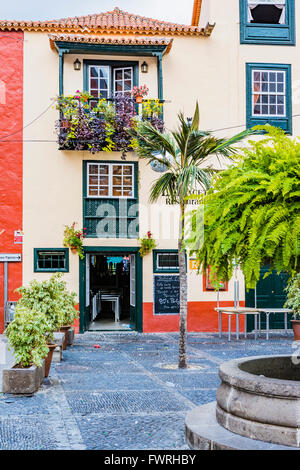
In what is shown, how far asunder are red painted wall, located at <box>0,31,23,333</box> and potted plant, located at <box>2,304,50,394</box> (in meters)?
8.11

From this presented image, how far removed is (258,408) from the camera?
5.44 metres

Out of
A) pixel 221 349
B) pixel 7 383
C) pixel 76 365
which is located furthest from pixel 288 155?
pixel 221 349

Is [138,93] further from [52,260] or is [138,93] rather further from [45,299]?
[45,299]

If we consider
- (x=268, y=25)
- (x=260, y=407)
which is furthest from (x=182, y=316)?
(x=268, y=25)

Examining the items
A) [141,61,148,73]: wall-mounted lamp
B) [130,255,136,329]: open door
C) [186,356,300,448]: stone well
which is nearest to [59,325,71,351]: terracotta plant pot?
[130,255,136,329]: open door

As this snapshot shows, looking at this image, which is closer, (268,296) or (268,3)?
(268,296)

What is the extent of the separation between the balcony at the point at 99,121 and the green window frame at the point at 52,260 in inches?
116

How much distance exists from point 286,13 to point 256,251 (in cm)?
1545

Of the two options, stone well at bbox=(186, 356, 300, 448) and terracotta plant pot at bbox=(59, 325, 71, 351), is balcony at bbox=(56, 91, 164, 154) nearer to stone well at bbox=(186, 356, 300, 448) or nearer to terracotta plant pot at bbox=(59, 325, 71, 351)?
terracotta plant pot at bbox=(59, 325, 71, 351)

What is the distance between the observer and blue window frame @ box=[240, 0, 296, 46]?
1827 cm

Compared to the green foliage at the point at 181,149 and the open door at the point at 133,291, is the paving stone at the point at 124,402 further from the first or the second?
the open door at the point at 133,291

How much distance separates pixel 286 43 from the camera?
18.3m

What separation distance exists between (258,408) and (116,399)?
11.6 feet

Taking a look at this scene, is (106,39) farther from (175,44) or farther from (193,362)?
(193,362)
